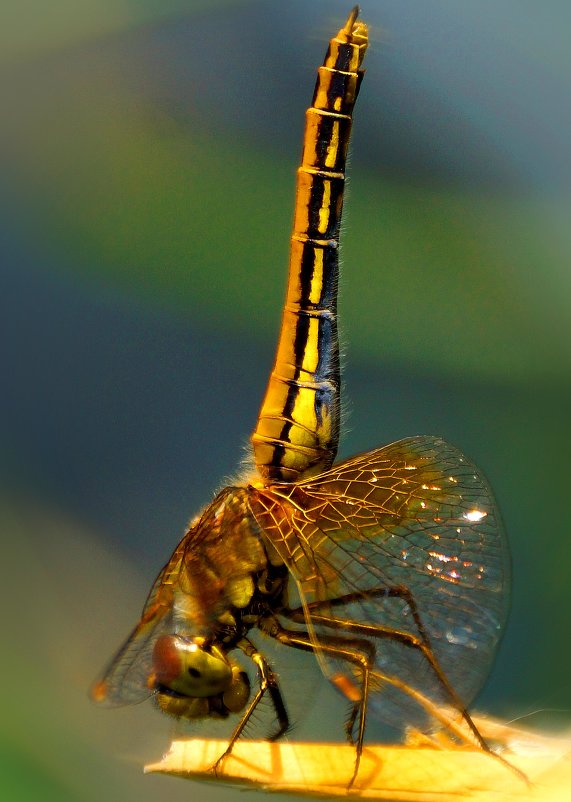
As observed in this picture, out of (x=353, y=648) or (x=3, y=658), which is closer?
(x=353, y=648)

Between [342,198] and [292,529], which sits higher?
[342,198]

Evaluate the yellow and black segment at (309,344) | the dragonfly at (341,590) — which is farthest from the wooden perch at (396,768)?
the yellow and black segment at (309,344)

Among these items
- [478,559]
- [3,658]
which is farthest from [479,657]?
[3,658]

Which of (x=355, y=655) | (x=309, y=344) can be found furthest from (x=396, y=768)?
(x=309, y=344)

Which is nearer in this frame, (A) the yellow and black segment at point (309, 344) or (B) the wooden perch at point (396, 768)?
(B) the wooden perch at point (396, 768)

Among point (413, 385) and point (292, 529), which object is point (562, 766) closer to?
point (292, 529)

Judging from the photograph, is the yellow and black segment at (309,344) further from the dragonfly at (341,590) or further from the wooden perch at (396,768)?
the wooden perch at (396,768)

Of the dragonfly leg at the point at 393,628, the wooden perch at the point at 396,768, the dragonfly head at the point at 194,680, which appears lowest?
the wooden perch at the point at 396,768

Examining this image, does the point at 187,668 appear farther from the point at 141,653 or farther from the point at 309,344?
the point at 309,344
